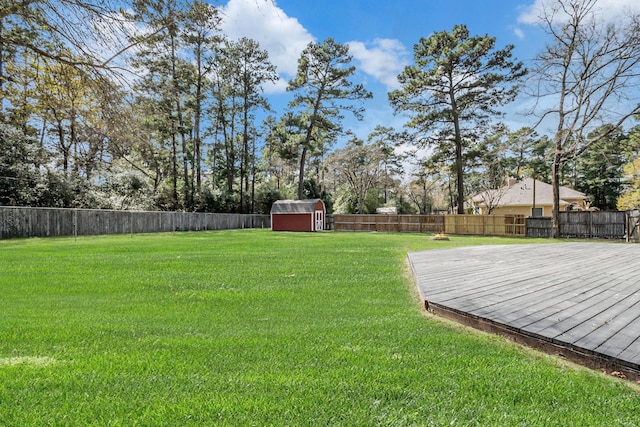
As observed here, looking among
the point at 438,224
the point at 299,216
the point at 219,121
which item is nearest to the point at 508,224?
the point at 438,224

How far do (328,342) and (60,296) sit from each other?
3.69 meters

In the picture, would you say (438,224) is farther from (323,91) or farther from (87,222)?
(87,222)

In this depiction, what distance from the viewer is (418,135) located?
22922 mm

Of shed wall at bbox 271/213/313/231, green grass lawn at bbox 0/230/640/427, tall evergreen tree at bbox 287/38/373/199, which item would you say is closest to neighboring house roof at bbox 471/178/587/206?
tall evergreen tree at bbox 287/38/373/199

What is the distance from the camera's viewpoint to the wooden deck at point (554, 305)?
247cm

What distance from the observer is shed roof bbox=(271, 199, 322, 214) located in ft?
81.1

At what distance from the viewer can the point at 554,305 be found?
11.6 feet

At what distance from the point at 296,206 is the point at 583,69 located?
1729cm

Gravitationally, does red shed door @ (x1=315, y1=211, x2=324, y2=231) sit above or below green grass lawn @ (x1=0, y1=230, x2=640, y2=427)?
above

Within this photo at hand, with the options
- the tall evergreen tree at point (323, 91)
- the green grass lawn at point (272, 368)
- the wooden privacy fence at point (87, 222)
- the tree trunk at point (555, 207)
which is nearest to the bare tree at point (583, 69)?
the tree trunk at point (555, 207)

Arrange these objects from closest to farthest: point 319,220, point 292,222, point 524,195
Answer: point 292,222
point 319,220
point 524,195

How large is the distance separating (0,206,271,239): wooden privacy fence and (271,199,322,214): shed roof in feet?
16.3

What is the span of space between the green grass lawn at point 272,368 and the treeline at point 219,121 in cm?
193

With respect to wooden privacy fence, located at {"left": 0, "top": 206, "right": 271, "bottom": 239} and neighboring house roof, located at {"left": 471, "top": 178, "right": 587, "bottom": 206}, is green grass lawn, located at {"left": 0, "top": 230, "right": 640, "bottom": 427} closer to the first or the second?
wooden privacy fence, located at {"left": 0, "top": 206, "right": 271, "bottom": 239}
